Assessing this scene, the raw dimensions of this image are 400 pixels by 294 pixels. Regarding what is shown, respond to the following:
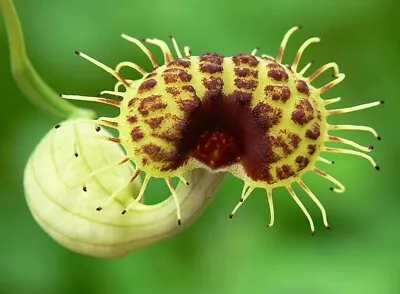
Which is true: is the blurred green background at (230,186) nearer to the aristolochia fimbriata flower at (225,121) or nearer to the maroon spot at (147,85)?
the aristolochia fimbriata flower at (225,121)

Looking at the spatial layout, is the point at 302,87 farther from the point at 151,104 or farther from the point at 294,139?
the point at 151,104

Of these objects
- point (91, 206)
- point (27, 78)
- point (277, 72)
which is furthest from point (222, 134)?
point (27, 78)

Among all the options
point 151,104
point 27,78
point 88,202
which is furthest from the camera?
point 27,78

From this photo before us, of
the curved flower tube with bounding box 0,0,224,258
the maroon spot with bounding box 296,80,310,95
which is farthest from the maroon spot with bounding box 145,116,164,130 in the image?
the curved flower tube with bounding box 0,0,224,258

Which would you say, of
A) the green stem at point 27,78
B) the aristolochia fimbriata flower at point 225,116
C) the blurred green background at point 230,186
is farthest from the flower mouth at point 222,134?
the blurred green background at point 230,186

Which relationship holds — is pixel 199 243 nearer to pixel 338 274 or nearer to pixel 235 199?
pixel 235 199

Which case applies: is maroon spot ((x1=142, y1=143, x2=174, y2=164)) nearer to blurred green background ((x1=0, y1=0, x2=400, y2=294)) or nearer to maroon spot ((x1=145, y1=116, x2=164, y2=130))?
maroon spot ((x1=145, y1=116, x2=164, y2=130))
